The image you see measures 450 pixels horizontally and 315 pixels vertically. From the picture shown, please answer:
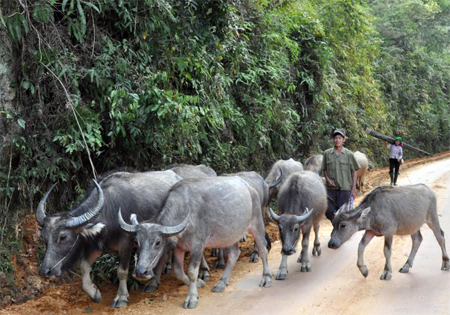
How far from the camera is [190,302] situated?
6.23m

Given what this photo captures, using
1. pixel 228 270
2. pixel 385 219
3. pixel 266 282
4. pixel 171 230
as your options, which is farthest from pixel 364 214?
pixel 171 230

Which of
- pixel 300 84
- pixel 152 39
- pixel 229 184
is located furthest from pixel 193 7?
pixel 300 84

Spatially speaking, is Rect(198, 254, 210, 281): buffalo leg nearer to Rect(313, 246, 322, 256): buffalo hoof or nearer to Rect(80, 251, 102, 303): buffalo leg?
Rect(80, 251, 102, 303): buffalo leg

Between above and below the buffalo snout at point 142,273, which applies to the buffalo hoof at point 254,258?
below

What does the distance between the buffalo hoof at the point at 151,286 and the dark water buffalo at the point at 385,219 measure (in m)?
2.67

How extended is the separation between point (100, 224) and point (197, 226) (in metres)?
1.25

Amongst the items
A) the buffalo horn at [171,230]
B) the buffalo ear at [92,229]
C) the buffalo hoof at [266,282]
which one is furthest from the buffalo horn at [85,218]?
the buffalo hoof at [266,282]

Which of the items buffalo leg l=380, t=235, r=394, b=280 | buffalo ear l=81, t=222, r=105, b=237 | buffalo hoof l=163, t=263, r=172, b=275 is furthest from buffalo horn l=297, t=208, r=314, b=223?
buffalo ear l=81, t=222, r=105, b=237

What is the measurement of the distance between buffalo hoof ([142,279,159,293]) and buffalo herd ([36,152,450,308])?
0.01 metres

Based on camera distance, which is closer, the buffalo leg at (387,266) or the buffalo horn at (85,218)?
the buffalo horn at (85,218)

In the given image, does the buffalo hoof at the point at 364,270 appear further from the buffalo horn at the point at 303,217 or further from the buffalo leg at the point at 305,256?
the buffalo horn at the point at 303,217

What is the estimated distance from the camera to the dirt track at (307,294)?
615 cm

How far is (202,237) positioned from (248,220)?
3.03 feet

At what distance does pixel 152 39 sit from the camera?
8.40 m
